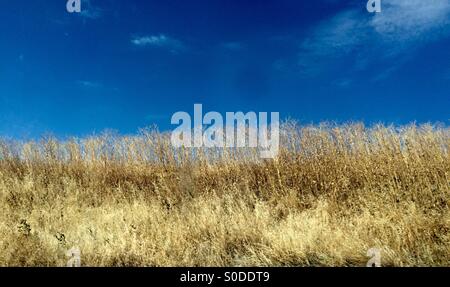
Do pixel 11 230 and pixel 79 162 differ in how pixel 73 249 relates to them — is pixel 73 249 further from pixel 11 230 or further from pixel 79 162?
pixel 79 162

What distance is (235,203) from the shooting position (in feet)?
26.3

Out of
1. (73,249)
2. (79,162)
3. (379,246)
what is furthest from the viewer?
(79,162)

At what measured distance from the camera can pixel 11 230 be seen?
652 cm

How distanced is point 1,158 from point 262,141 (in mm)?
8145

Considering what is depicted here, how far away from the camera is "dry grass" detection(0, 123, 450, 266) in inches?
221

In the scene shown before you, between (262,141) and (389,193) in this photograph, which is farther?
(262,141)

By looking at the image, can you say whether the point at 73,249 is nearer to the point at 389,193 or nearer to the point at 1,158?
the point at 389,193

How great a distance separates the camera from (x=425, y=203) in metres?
6.80

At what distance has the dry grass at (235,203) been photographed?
5609 millimetres

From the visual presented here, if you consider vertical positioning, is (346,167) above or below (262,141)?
below

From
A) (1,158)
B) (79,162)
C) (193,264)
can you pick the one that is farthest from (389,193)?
(1,158)

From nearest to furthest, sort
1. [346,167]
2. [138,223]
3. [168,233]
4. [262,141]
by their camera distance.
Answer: [168,233]
[138,223]
[346,167]
[262,141]
